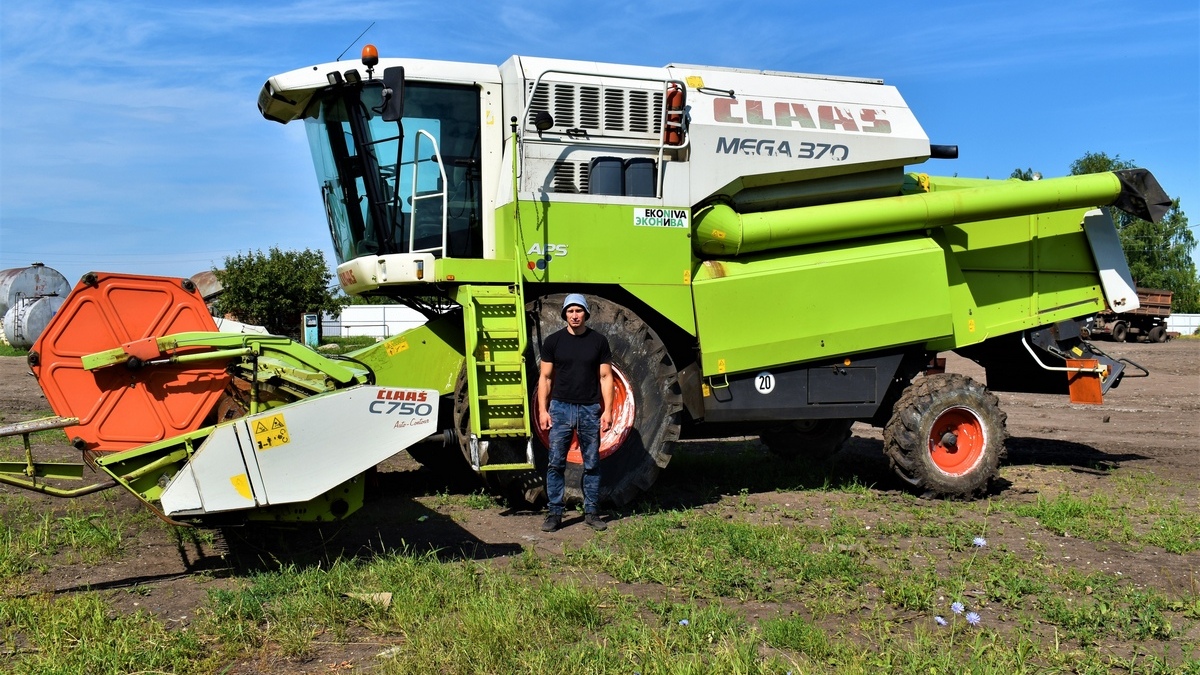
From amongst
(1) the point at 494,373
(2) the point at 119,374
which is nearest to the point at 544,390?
(1) the point at 494,373

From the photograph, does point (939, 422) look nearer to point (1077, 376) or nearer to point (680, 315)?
point (1077, 376)

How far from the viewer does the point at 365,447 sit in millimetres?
5871

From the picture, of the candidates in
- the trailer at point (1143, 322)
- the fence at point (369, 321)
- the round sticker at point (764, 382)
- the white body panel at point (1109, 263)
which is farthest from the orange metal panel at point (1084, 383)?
the fence at point (369, 321)

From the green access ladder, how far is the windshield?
0.63 m

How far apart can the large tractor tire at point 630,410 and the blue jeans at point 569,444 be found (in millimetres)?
313

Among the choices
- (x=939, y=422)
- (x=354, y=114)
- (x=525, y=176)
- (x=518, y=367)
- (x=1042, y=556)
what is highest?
(x=354, y=114)

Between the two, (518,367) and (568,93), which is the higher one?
(568,93)

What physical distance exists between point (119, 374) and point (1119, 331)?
39300mm

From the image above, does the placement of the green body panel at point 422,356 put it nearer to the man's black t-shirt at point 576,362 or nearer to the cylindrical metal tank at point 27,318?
the man's black t-shirt at point 576,362

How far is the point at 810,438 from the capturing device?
32.6 ft

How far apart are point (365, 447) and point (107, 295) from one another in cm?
194

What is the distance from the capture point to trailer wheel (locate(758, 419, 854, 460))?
9.81 metres

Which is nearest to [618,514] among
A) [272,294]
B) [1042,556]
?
[1042,556]

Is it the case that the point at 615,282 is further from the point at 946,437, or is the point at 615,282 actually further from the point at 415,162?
the point at 946,437
